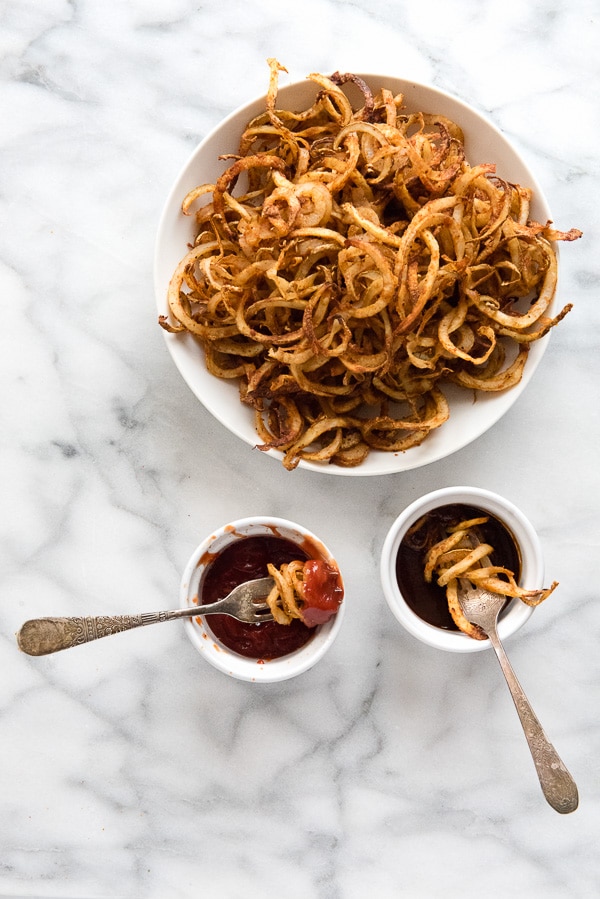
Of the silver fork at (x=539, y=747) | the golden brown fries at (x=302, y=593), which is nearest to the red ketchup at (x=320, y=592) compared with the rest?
the golden brown fries at (x=302, y=593)

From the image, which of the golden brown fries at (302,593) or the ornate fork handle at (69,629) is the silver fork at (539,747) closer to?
the golden brown fries at (302,593)

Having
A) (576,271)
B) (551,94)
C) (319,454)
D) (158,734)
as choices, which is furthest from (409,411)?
(158,734)

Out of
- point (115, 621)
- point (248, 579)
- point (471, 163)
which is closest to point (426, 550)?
point (248, 579)

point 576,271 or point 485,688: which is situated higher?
point 576,271

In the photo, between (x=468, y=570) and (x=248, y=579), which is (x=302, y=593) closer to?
(x=248, y=579)

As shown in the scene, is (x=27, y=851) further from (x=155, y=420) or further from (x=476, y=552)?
(x=476, y=552)

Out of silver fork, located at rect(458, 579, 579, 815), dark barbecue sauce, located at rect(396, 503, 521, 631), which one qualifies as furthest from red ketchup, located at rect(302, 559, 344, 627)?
silver fork, located at rect(458, 579, 579, 815)
